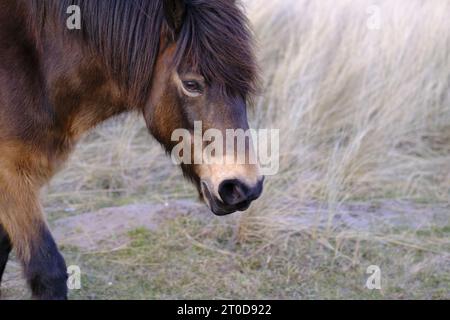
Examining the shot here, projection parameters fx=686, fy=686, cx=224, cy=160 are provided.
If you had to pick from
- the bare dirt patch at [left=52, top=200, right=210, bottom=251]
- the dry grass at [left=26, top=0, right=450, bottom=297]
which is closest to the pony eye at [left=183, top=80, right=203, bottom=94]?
the dry grass at [left=26, top=0, right=450, bottom=297]

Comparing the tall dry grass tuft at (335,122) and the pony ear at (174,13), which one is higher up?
the pony ear at (174,13)

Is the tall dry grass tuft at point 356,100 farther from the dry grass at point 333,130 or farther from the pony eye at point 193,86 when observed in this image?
the pony eye at point 193,86

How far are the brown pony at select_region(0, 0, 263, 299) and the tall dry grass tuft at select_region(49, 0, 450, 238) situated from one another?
64.1 inches

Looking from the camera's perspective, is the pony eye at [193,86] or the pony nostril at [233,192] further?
the pony eye at [193,86]

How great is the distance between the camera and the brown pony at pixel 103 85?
286 cm

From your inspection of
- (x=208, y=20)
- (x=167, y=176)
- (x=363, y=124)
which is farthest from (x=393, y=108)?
(x=208, y=20)

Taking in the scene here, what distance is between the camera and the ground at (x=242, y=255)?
13.4 ft

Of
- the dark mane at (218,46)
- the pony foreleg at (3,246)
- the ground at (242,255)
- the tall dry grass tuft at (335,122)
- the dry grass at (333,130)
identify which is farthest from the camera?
the tall dry grass tuft at (335,122)

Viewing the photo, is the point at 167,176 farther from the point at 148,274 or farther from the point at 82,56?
the point at 82,56

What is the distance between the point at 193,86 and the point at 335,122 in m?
3.05

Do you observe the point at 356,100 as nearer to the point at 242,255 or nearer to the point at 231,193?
the point at 242,255

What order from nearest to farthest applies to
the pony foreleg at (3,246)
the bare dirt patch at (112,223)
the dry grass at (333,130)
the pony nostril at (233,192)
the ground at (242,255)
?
1. the pony nostril at (233,192)
2. the pony foreleg at (3,246)
3. the ground at (242,255)
4. the bare dirt patch at (112,223)
5. the dry grass at (333,130)

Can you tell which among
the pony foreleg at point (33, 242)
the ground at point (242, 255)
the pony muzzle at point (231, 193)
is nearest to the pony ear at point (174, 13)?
the pony muzzle at point (231, 193)

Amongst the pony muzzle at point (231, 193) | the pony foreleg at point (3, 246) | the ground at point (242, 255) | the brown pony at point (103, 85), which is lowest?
the ground at point (242, 255)
